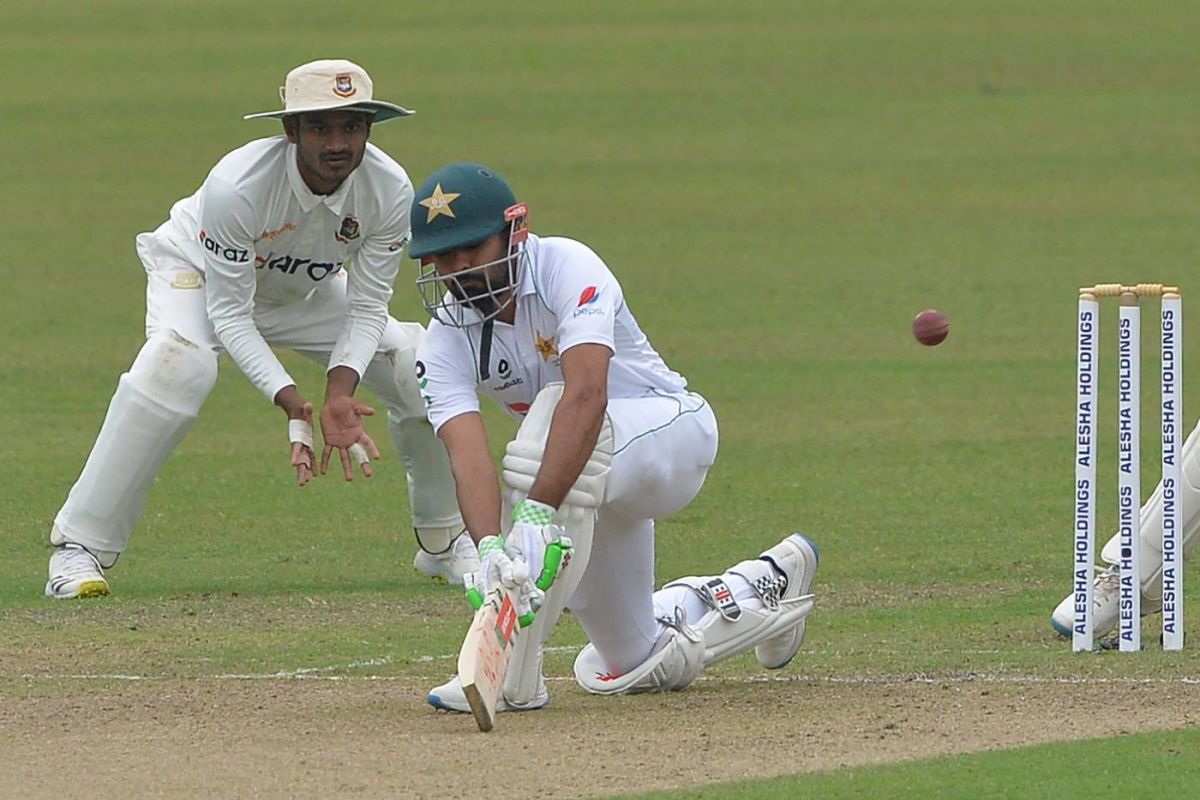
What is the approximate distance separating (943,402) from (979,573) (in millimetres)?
5668

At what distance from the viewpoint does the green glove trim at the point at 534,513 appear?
5699 millimetres

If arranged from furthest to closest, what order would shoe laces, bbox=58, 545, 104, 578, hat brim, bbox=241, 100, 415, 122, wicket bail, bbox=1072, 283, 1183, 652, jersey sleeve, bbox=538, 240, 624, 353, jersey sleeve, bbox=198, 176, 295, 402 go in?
shoe laces, bbox=58, 545, 104, 578 < jersey sleeve, bbox=198, 176, 295, 402 < hat brim, bbox=241, 100, 415, 122 < wicket bail, bbox=1072, 283, 1183, 652 < jersey sleeve, bbox=538, 240, 624, 353

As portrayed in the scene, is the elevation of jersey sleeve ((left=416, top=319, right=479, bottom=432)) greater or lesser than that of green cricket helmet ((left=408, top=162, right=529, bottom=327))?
lesser

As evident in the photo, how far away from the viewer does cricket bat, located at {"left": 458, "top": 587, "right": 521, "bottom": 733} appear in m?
5.52

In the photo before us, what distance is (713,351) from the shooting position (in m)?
16.8

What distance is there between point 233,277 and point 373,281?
1.70ft

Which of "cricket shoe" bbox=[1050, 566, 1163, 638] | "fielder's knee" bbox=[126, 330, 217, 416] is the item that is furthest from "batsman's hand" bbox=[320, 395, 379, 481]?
"cricket shoe" bbox=[1050, 566, 1163, 638]

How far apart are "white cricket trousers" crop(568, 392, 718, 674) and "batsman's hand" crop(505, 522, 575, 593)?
279 millimetres

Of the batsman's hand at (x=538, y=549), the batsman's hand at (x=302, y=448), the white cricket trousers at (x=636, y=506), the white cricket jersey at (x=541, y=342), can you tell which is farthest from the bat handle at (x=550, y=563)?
the batsman's hand at (x=302, y=448)

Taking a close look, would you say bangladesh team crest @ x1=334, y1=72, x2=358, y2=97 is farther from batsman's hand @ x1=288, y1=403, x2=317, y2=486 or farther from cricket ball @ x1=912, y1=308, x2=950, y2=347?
cricket ball @ x1=912, y1=308, x2=950, y2=347

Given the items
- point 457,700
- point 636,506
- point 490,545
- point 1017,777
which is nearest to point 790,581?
point 636,506

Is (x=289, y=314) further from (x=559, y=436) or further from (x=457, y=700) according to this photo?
(x=559, y=436)

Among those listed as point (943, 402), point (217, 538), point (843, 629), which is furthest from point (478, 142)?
point (843, 629)

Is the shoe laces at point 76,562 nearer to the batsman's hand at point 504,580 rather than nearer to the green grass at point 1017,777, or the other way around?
the batsman's hand at point 504,580
